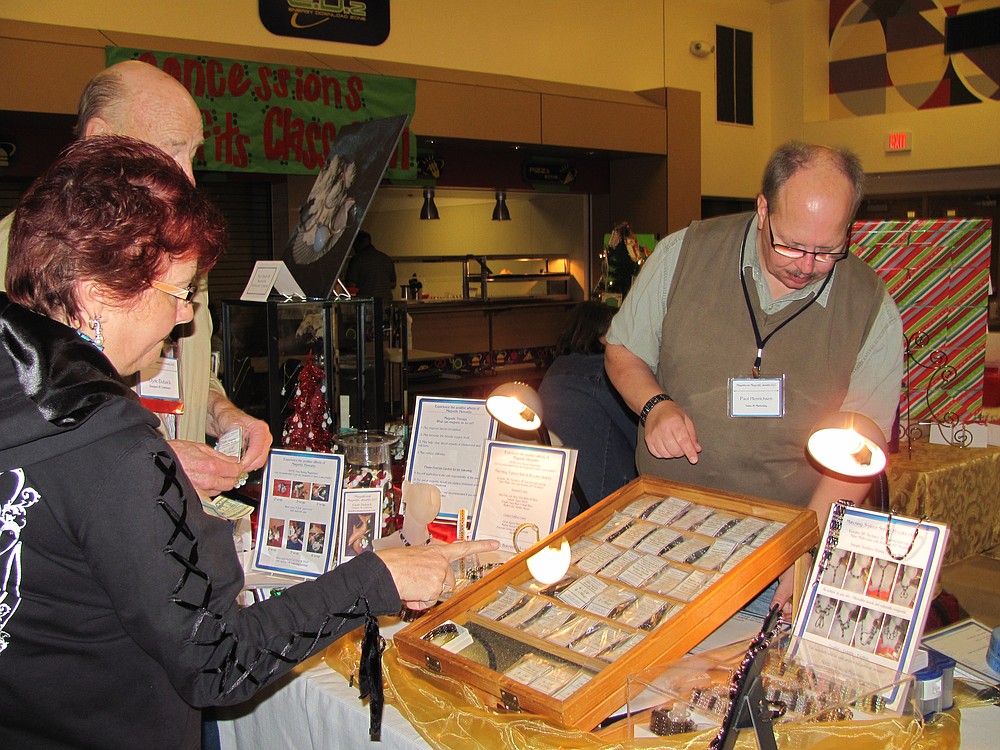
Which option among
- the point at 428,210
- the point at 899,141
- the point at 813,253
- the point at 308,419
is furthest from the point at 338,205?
the point at 899,141

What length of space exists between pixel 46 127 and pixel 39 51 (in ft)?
2.81

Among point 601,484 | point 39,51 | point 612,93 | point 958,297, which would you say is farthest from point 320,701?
point 612,93

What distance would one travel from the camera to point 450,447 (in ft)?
7.20

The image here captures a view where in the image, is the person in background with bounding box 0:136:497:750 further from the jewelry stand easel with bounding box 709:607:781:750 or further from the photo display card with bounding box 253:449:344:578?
the photo display card with bounding box 253:449:344:578

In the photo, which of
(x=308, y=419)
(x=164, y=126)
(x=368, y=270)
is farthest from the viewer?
(x=368, y=270)

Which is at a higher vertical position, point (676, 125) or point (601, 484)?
point (676, 125)

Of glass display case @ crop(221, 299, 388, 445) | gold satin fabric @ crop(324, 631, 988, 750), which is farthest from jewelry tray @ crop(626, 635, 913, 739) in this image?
glass display case @ crop(221, 299, 388, 445)

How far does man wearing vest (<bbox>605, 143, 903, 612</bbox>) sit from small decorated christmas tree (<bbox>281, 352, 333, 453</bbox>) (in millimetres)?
856

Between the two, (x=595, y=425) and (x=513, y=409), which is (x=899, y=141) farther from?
(x=513, y=409)

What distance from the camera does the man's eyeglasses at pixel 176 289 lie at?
3.57 feet

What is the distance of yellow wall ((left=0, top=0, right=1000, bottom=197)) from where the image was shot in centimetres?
614

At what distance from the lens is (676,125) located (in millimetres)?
9109

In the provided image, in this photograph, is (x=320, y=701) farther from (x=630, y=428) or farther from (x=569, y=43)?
(x=569, y=43)

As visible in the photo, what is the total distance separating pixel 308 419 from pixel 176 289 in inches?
55.1
